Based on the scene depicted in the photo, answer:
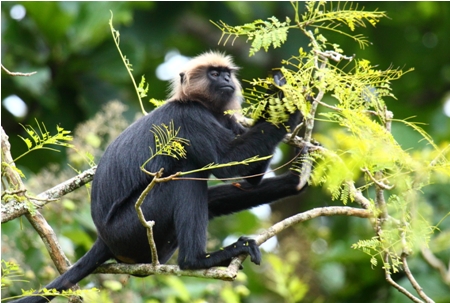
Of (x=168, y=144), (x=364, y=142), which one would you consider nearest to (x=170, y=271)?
(x=168, y=144)

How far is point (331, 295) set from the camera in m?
10.7

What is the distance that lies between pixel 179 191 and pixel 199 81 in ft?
4.48

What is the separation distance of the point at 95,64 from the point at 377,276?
524 cm

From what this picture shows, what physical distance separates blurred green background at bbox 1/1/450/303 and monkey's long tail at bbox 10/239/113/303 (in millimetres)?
551

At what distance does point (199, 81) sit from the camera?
594 centimetres

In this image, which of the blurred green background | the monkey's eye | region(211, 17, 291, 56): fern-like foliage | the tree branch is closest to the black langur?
the tree branch

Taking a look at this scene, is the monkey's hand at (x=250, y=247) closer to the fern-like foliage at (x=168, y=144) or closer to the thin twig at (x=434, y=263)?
the fern-like foliage at (x=168, y=144)

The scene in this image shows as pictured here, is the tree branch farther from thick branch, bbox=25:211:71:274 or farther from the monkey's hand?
the monkey's hand

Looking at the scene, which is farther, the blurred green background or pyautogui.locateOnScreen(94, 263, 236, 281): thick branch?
the blurred green background

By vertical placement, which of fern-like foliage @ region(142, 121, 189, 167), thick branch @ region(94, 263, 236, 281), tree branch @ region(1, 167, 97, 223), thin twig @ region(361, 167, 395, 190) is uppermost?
fern-like foliage @ region(142, 121, 189, 167)

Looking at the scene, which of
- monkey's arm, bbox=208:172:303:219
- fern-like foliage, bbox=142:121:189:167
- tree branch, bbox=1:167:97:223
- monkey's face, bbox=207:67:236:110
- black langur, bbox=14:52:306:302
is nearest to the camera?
fern-like foliage, bbox=142:121:189:167

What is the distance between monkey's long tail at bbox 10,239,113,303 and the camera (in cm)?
475

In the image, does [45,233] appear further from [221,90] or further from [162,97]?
[162,97]

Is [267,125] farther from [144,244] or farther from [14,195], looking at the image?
[14,195]
